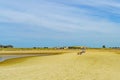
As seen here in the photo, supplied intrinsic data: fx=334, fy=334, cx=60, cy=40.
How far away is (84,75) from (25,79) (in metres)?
4.10

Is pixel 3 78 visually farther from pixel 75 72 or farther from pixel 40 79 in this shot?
pixel 75 72

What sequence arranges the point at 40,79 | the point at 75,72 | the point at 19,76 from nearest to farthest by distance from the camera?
the point at 40,79 → the point at 19,76 → the point at 75,72

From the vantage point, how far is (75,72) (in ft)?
75.2

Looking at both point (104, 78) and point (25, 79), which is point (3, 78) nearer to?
point (25, 79)

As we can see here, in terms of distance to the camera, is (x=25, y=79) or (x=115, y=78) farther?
(x=115, y=78)

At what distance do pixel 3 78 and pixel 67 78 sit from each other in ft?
12.9

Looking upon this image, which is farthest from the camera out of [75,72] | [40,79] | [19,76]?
[75,72]

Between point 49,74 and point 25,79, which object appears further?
point 49,74

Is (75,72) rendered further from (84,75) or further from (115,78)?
(115,78)

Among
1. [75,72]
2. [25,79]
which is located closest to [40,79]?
[25,79]

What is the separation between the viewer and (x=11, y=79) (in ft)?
66.0

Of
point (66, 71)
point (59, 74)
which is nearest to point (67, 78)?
point (59, 74)

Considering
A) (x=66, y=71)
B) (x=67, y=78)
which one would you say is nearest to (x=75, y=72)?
(x=66, y=71)

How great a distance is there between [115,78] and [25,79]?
581 cm
